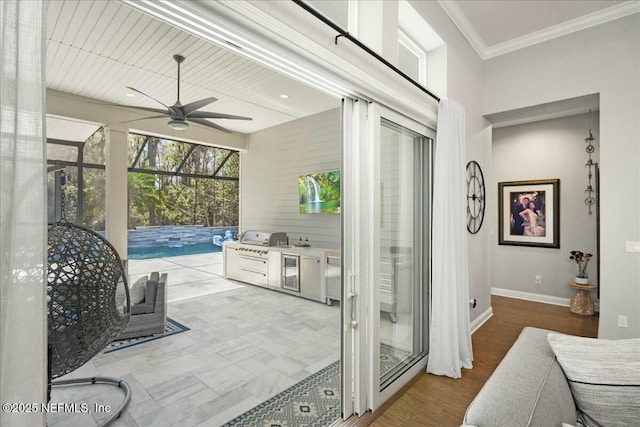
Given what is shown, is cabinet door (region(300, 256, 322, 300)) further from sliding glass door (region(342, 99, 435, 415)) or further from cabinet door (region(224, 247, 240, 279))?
sliding glass door (region(342, 99, 435, 415))

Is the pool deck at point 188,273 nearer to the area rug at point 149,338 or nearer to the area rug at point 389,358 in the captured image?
the area rug at point 149,338

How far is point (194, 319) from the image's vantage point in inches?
159

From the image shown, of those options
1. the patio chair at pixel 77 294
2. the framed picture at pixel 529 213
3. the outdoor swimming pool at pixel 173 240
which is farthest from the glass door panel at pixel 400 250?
the outdoor swimming pool at pixel 173 240

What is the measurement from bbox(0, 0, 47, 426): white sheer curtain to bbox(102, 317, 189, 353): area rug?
285cm

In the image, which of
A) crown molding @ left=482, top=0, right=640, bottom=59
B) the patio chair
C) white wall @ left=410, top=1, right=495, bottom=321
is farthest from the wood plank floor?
crown molding @ left=482, top=0, right=640, bottom=59

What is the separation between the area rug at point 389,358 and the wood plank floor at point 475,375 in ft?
0.67

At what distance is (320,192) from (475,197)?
252 centimetres

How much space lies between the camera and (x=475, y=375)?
2678 millimetres

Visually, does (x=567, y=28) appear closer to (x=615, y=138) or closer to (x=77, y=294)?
(x=615, y=138)

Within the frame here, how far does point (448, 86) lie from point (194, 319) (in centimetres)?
399

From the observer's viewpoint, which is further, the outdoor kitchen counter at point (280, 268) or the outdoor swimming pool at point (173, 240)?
the outdoor swimming pool at point (173, 240)

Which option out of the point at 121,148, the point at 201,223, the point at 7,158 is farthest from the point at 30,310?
the point at 201,223

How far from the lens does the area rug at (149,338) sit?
10.4ft

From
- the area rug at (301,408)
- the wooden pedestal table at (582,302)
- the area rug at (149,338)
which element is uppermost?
the wooden pedestal table at (582,302)
